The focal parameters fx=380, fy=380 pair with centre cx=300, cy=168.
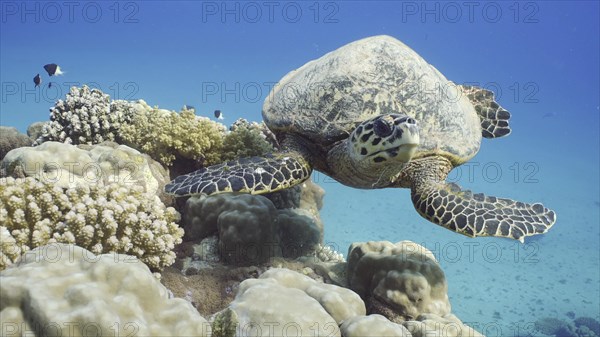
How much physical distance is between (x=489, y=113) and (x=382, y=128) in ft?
12.8

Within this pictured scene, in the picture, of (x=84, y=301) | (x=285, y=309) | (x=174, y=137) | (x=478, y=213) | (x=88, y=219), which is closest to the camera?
(x=84, y=301)

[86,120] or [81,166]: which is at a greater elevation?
[86,120]

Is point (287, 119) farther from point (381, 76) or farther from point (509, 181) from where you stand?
point (509, 181)

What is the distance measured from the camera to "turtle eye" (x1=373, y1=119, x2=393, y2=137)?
4582 mm

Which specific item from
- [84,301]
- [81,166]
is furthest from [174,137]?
[84,301]

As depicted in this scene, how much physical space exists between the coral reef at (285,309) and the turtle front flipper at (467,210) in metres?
2.02

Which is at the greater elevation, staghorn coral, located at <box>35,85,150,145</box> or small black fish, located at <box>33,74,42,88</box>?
small black fish, located at <box>33,74,42,88</box>

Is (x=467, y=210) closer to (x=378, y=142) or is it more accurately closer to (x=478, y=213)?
(x=478, y=213)

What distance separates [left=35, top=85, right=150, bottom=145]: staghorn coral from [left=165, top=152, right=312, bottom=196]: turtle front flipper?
2.73m

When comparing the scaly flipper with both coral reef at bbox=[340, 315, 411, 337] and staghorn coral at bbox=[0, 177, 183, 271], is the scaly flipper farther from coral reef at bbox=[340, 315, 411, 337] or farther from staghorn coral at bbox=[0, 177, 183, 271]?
staghorn coral at bbox=[0, 177, 183, 271]

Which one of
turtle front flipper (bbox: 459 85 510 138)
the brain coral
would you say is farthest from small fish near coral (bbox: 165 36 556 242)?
the brain coral

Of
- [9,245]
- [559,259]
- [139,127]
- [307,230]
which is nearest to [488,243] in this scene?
[559,259]

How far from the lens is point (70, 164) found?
192 inches

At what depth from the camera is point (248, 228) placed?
5094 millimetres
